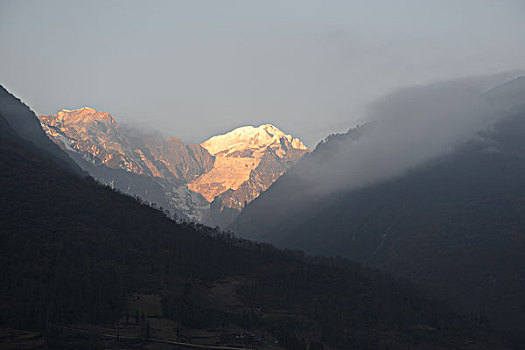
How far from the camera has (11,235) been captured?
187m

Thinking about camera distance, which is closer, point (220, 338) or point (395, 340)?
point (220, 338)

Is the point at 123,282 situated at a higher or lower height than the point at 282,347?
higher

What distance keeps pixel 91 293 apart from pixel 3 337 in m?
36.8

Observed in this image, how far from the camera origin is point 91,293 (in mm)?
170875

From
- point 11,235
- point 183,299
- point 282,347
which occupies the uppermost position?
point 11,235

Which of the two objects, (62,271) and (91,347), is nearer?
(91,347)

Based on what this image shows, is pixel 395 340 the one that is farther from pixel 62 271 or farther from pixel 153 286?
pixel 62 271

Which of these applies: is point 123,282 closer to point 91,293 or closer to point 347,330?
point 91,293

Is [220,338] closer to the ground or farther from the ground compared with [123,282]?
closer to the ground

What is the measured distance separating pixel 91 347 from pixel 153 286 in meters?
59.4

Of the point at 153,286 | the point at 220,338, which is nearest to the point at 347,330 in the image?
the point at 220,338

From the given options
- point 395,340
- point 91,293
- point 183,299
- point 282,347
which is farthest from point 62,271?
point 395,340

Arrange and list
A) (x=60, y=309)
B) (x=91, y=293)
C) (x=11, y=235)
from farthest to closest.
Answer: (x=11, y=235), (x=91, y=293), (x=60, y=309)

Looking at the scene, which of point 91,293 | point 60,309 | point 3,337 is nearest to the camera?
point 3,337
